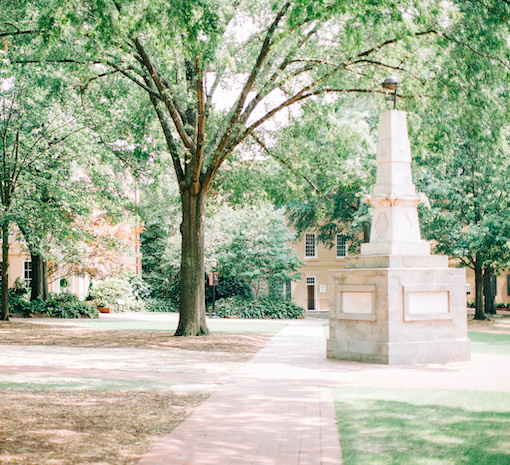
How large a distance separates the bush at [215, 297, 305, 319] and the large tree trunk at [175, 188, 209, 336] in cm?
1613

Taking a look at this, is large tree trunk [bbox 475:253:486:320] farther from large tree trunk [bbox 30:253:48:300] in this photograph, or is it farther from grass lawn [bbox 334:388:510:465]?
grass lawn [bbox 334:388:510:465]

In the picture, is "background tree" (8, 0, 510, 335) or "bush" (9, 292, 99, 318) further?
"bush" (9, 292, 99, 318)

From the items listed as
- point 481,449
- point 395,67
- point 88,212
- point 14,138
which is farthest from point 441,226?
point 481,449

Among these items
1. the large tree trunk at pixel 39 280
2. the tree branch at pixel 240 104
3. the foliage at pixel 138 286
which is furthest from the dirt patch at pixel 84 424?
the foliage at pixel 138 286

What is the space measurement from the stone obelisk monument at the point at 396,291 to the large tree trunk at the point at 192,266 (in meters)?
5.68

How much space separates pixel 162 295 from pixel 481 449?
36.3 metres

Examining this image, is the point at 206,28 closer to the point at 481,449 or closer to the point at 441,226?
the point at 481,449

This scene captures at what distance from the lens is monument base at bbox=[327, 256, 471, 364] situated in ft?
35.1

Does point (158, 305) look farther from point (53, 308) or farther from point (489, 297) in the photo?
point (489, 297)

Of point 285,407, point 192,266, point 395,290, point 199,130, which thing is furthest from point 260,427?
point 192,266

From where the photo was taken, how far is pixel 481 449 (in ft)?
16.3

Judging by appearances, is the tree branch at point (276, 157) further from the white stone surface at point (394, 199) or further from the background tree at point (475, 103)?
the white stone surface at point (394, 199)

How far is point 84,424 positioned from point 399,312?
6650 millimetres

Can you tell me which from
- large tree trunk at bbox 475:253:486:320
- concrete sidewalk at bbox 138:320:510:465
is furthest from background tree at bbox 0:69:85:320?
large tree trunk at bbox 475:253:486:320
